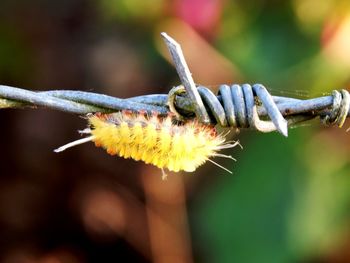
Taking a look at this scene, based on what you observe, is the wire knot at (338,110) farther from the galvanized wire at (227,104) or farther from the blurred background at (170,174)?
the blurred background at (170,174)

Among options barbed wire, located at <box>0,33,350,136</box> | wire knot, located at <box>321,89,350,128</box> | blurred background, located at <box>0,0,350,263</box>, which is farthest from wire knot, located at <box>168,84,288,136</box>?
blurred background, located at <box>0,0,350,263</box>

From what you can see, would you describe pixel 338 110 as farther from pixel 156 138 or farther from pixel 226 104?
pixel 156 138

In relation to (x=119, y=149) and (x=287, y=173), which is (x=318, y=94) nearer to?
(x=287, y=173)

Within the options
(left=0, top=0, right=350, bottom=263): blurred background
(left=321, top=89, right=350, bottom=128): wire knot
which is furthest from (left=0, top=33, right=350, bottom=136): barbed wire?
(left=0, top=0, right=350, bottom=263): blurred background

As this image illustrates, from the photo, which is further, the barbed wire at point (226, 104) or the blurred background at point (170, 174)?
the blurred background at point (170, 174)

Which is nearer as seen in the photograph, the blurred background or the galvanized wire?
the galvanized wire

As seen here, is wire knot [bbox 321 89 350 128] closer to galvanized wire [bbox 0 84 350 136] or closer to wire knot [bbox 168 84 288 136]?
galvanized wire [bbox 0 84 350 136]

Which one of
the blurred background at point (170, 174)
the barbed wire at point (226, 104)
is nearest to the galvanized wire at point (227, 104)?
the barbed wire at point (226, 104)
